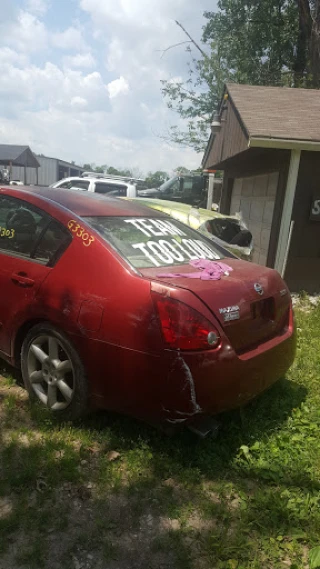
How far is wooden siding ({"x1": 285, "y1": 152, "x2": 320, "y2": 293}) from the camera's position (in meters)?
7.06

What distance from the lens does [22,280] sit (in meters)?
2.99

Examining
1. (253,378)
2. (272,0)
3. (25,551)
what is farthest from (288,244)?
(272,0)

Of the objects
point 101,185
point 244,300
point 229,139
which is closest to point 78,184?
point 101,185

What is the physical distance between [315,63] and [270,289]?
71.0 ft

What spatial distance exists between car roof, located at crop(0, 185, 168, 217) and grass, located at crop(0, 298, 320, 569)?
1.48 m

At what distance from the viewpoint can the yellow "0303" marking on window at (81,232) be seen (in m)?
2.74

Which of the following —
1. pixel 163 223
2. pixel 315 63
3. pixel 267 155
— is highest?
pixel 315 63

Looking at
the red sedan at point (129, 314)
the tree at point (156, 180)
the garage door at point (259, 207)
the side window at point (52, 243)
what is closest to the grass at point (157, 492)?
the red sedan at point (129, 314)

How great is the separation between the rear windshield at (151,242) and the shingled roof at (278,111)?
13.0 ft

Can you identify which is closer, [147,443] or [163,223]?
[147,443]

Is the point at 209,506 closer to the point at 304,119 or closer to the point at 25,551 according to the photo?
the point at 25,551

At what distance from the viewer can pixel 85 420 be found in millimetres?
2975

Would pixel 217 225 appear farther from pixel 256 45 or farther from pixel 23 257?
pixel 256 45

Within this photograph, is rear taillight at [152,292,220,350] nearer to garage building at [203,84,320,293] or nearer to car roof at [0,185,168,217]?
car roof at [0,185,168,217]
